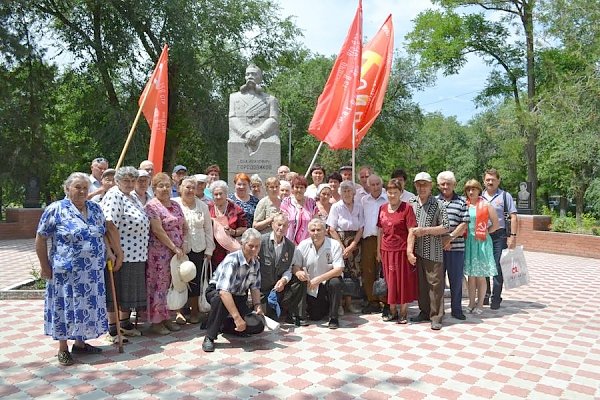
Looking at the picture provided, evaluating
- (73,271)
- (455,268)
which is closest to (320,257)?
(455,268)

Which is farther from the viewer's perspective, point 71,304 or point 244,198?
point 244,198

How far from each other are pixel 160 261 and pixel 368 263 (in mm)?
2434

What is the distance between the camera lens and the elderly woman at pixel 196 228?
16.7ft

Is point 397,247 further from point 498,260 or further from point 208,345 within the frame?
point 208,345

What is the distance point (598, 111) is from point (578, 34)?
7.98 ft

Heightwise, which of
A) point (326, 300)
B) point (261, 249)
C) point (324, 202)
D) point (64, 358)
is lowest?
point (64, 358)

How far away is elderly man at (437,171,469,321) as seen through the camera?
218 inches

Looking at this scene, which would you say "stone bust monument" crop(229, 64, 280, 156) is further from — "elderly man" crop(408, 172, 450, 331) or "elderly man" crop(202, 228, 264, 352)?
"elderly man" crop(202, 228, 264, 352)

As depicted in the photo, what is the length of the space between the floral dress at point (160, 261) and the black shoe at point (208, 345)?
684mm

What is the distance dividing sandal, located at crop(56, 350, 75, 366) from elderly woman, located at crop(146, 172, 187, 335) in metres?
0.91

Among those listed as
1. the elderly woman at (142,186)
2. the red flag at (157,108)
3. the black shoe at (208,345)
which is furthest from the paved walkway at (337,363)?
the red flag at (157,108)

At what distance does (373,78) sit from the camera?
24.4 ft

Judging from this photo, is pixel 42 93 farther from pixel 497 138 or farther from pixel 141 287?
pixel 497 138

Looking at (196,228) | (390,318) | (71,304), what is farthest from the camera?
(390,318)
